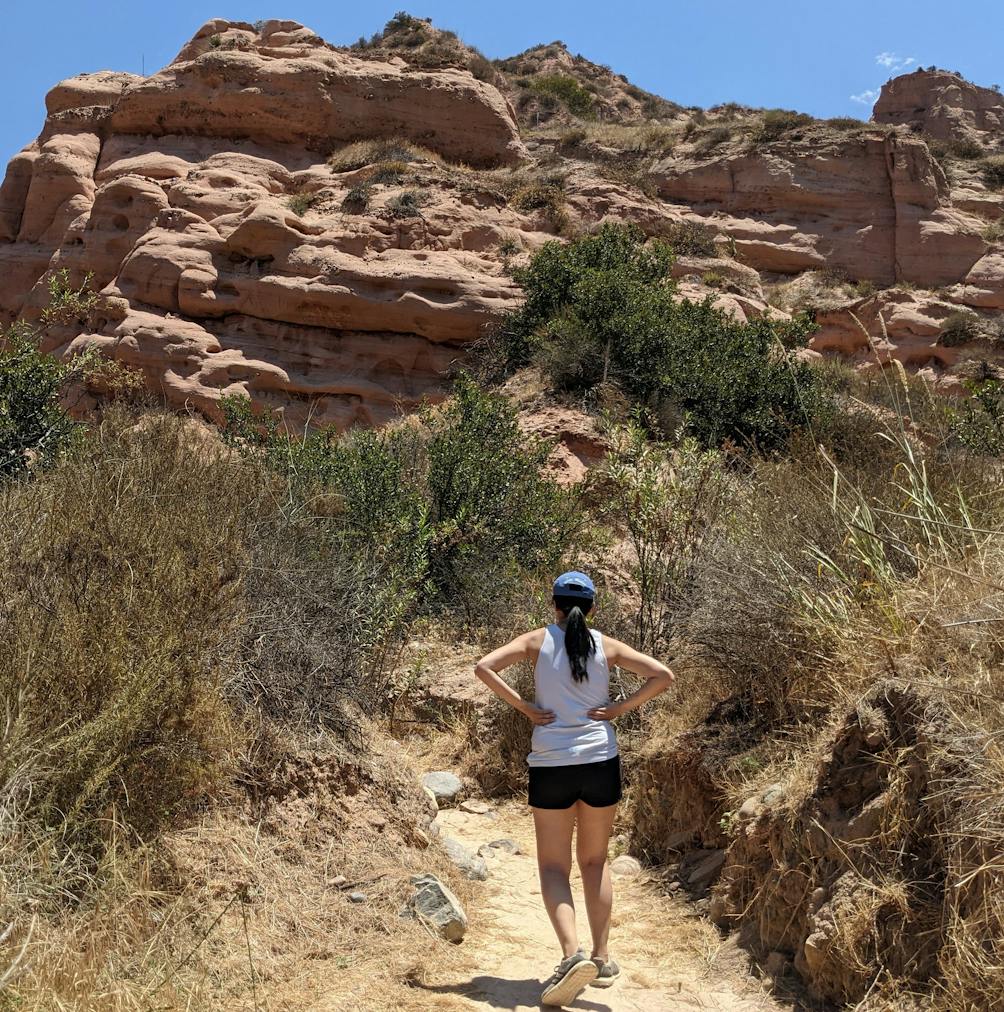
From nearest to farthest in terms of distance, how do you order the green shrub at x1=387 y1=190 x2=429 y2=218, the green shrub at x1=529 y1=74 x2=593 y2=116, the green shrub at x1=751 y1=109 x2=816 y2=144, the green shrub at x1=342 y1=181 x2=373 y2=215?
1. the green shrub at x1=387 y1=190 x2=429 y2=218
2. the green shrub at x1=342 y1=181 x2=373 y2=215
3. the green shrub at x1=751 y1=109 x2=816 y2=144
4. the green shrub at x1=529 y1=74 x2=593 y2=116

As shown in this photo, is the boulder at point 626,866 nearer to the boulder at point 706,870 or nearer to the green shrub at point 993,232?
the boulder at point 706,870

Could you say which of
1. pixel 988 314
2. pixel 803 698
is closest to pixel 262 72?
A: pixel 988 314

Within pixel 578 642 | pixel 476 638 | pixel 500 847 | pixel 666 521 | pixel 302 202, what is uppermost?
pixel 302 202

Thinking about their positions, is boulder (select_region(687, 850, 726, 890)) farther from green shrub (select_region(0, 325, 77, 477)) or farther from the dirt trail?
green shrub (select_region(0, 325, 77, 477))

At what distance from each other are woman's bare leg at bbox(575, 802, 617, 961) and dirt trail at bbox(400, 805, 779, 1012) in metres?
0.27

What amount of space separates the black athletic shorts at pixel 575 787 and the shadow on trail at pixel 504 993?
77cm

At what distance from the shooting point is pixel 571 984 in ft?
11.9

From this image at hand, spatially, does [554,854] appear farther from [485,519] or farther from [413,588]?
[485,519]

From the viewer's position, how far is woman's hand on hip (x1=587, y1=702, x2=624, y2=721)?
3996mm

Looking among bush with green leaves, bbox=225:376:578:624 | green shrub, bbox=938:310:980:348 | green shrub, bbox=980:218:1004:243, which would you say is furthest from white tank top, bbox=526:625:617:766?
green shrub, bbox=980:218:1004:243

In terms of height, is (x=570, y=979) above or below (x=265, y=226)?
below

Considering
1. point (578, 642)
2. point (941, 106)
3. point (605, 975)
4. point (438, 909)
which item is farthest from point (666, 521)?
point (941, 106)

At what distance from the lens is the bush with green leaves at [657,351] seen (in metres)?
13.8

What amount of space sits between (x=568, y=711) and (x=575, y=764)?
0.22 meters
